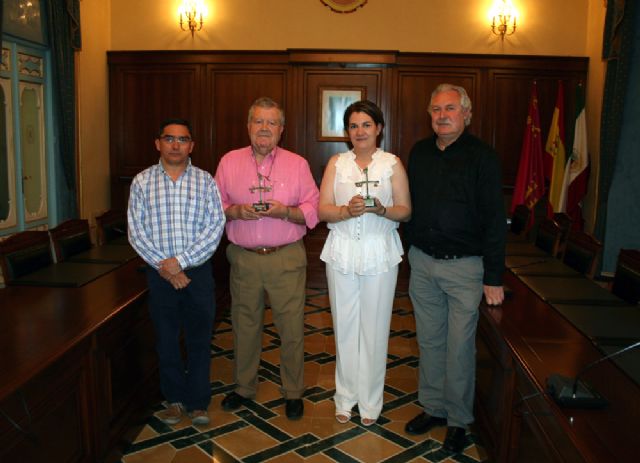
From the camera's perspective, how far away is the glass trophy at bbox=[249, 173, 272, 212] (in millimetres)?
3000

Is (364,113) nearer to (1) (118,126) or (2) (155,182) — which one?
(2) (155,182)

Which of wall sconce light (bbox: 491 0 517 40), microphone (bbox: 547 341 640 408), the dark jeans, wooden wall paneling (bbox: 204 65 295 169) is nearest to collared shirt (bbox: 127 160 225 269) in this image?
the dark jeans

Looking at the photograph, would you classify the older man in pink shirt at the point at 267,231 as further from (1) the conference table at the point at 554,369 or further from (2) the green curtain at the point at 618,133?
(2) the green curtain at the point at 618,133

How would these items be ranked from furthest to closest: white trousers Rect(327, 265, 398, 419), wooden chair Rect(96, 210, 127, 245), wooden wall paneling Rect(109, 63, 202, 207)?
wooden wall paneling Rect(109, 63, 202, 207) → wooden chair Rect(96, 210, 127, 245) → white trousers Rect(327, 265, 398, 419)

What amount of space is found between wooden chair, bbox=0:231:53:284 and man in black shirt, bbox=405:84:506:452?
2154 millimetres

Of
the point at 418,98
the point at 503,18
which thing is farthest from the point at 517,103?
the point at 418,98

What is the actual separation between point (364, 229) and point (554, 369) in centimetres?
121

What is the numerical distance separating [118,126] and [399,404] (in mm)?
5354

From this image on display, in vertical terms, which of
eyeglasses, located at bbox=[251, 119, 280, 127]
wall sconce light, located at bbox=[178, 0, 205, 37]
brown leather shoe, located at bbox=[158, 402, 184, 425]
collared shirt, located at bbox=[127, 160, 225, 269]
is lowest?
brown leather shoe, located at bbox=[158, 402, 184, 425]

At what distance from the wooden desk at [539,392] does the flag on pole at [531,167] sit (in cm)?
379

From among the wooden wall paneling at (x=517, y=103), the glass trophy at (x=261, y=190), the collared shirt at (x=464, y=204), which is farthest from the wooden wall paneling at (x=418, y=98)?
the collared shirt at (x=464, y=204)

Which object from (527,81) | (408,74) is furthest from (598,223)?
(408,74)

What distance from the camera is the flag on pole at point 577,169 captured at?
6793 mm

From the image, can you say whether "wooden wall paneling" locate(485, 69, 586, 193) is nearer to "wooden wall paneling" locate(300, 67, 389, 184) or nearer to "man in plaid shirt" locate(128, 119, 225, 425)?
"wooden wall paneling" locate(300, 67, 389, 184)
